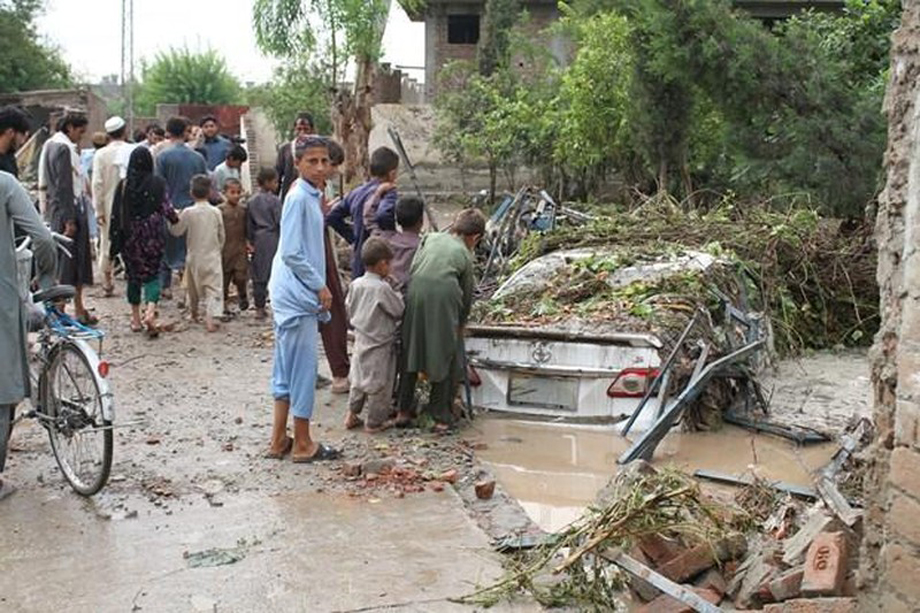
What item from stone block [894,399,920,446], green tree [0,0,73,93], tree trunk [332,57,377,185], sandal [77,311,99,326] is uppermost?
green tree [0,0,73,93]

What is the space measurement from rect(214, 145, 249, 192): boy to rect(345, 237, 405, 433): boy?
17.5 feet

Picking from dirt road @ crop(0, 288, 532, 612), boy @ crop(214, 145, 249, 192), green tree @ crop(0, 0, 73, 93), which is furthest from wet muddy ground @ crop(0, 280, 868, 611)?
green tree @ crop(0, 0, 73, 93)

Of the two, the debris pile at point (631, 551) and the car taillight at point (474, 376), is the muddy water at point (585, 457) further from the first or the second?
the debris pile at point (631, 551)

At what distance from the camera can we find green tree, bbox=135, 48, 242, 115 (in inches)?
1964

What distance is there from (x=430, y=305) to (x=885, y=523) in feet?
12.0

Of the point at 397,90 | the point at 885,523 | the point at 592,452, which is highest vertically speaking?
the point at 397,90

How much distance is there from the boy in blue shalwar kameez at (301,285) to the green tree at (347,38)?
9.46 m

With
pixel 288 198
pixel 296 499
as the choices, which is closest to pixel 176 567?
pixel 296 499

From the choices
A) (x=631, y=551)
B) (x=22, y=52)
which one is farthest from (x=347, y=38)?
(x=22, y=52)

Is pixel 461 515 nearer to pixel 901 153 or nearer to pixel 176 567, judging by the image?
pixel 176 567

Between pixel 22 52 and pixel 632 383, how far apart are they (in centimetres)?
3664

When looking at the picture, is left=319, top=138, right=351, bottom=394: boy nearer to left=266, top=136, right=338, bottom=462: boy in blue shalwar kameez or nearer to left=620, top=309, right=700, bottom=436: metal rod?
left=266, top=136, right=338, bottom=462: boy in blue shalwar kameez

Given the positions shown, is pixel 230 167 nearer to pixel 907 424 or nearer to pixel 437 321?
pixel 437 321

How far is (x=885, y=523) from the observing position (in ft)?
12.0
